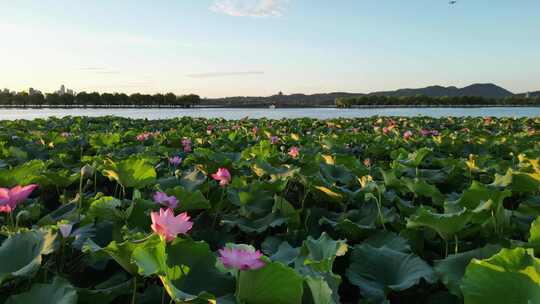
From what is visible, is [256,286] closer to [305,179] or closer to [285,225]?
[285,225]

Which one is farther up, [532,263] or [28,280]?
[532,263]

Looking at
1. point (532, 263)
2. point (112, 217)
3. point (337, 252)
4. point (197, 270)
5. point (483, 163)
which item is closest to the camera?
point (532, 263)

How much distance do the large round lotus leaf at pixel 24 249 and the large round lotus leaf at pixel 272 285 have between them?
0.58m

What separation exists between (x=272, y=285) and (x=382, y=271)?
57cm

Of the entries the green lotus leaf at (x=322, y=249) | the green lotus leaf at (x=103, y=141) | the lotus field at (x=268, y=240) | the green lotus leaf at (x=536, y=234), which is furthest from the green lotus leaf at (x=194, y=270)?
the green lotus leaf at (x=103, y=141)

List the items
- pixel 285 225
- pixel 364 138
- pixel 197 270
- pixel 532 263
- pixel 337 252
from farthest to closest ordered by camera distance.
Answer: pixel 364 138
pixel 285 225
pixel 337 252
pixel 197 270
pixel 532 263

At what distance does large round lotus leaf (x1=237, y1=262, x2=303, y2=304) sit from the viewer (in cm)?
100

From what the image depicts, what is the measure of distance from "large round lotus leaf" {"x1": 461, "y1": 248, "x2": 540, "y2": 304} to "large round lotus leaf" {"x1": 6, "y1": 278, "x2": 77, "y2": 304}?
920 mm

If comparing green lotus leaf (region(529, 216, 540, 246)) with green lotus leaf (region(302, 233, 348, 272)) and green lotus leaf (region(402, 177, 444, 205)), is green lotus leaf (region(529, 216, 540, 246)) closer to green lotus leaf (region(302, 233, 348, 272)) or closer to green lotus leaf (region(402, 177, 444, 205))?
green lotus leaf (region(302, 233, 348, 272))

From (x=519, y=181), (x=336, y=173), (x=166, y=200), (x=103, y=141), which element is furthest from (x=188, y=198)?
(x=103, y=141)

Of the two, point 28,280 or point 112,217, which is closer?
point 28,280

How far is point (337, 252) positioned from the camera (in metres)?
1.30

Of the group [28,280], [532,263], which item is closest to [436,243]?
[532,263]

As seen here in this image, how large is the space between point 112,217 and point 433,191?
156 cm
